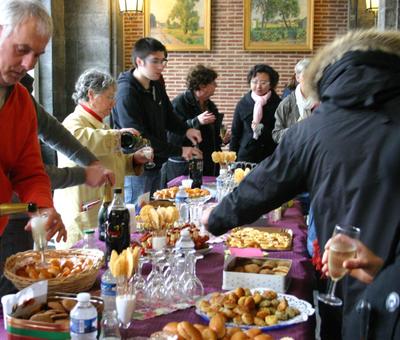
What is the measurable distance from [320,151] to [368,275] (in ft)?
1.27

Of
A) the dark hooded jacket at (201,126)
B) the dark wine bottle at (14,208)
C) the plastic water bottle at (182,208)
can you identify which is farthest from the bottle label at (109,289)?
the dark hooded jacket at (201,126)

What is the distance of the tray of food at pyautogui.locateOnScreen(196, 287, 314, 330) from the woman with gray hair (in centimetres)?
141

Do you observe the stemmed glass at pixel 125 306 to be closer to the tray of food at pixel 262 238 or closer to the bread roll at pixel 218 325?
the bread roll at pixel 218 325

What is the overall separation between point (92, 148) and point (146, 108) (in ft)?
3.32

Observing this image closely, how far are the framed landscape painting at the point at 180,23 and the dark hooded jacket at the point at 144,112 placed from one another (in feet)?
17.2

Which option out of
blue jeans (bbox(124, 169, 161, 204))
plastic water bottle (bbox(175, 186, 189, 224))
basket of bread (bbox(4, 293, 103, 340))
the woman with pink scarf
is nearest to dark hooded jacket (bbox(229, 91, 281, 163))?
the woman with pink scarf

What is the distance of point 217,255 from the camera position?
234 cm

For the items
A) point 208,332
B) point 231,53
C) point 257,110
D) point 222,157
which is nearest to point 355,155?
point 208,332

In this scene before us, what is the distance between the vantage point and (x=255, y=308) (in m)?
1.67

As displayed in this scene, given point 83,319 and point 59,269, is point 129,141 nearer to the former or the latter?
point 59,269

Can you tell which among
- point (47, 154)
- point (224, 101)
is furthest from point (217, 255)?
point (224, 101)

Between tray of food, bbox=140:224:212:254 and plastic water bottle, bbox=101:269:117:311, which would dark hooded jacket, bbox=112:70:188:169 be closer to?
tray of food, bbox=140:224:212:254

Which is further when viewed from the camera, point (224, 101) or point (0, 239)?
point (224, 101)

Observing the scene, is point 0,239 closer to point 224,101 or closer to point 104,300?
point 104,300
